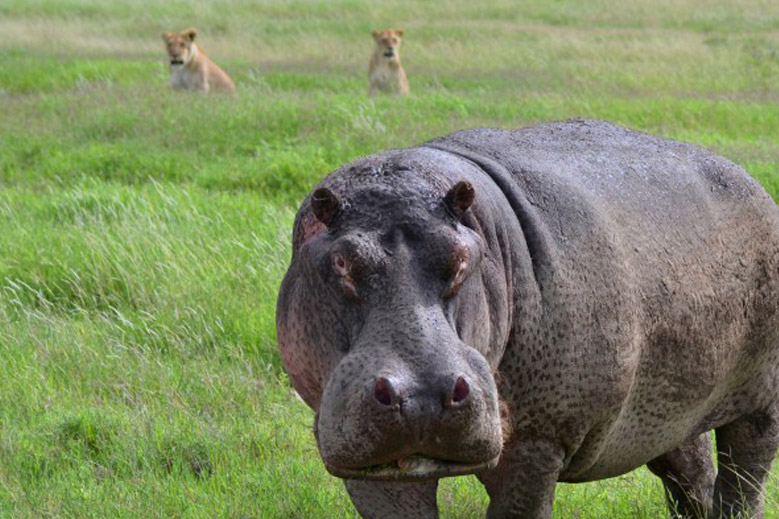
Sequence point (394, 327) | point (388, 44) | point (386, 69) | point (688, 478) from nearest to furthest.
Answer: point (394, 327) → point (688, 478) → point (386, 69) → point (388, 44)

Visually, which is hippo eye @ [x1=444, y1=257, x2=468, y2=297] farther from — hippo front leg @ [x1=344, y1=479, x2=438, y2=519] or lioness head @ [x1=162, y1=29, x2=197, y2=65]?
lioness head @ [x1=162, y1=29, x2=197, y2=65]

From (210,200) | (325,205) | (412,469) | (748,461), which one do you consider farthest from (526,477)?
(210,200)

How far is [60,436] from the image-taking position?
223 inches

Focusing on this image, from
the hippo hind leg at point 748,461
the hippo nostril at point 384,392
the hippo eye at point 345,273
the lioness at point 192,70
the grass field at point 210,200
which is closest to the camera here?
the hippo nostril at point 384,392

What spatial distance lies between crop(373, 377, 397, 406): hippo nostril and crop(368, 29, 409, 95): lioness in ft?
46.8

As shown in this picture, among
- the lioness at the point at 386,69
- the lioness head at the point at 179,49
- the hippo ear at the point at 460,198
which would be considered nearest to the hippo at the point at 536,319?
the hippo ear at the point at 460,198

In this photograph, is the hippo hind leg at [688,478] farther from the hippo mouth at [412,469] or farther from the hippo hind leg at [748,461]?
the hippo mouth at [412,469]

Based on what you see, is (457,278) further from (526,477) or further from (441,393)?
(526,477)

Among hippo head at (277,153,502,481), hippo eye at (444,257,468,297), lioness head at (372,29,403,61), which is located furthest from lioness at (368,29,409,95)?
hippo eye at (444,257,468,297)

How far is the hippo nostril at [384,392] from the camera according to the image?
2.91m

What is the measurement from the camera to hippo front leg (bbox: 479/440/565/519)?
146 inches

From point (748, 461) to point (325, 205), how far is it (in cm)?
205

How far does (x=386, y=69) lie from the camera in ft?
62.0

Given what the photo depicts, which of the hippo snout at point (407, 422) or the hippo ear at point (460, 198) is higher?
the hippo ear at point (460, 198)
